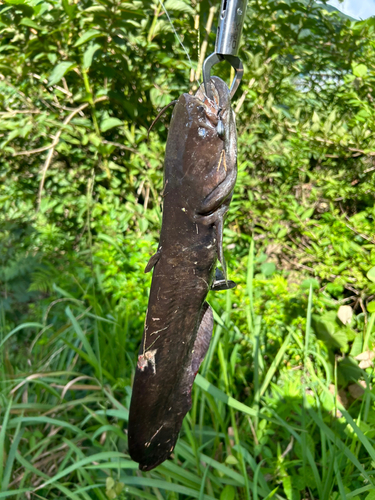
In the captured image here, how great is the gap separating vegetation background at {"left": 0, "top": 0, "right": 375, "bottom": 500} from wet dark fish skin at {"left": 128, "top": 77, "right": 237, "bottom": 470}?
63 cm

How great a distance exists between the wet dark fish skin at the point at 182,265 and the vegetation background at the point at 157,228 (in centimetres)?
63

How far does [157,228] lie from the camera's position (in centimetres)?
257

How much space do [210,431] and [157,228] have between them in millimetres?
1357

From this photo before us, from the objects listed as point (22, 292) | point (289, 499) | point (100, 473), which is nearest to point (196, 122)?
point (289, 499)

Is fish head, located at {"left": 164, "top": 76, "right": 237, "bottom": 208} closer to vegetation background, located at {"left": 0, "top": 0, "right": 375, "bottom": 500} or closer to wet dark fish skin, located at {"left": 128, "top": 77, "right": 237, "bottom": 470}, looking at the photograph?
wet dark fish skin, located at {"left": 128, "top": 77, "right": 237, "bottom": 470}

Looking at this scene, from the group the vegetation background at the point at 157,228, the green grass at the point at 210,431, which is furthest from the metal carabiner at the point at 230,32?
the vegetation background at the point at 157,228

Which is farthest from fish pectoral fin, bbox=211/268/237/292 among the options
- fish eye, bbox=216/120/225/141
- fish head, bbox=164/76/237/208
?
fish eye, bbox=216/120/225/141

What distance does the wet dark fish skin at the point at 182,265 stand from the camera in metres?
0.68

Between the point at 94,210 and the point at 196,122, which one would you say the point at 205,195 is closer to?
the point at 196,122

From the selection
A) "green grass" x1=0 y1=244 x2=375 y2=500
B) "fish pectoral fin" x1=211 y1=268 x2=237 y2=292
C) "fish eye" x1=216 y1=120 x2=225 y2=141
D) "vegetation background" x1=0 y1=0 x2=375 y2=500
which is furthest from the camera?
"vegetation background" x1=0 y1=0 x2=375 y2=500

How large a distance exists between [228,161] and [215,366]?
1536mm

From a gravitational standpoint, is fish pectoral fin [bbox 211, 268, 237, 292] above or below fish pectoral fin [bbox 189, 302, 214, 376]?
above

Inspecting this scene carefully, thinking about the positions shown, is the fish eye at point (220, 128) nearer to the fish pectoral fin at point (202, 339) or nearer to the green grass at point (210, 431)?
the fish pectoral fin at point (202, 339)

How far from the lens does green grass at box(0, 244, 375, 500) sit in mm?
1336
